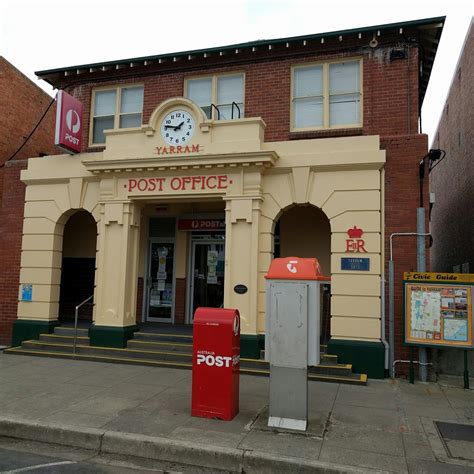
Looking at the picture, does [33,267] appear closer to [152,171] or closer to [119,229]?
[119,229]

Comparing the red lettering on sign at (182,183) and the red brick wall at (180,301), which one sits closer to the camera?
the red lettering on sign at (182,183)

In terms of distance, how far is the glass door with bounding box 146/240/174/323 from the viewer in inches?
476

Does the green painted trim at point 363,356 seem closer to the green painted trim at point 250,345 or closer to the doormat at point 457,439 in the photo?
the green painted trim at point 250,345

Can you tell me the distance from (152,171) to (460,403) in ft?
23.7

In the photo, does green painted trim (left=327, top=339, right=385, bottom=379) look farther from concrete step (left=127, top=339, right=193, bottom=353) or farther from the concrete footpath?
concrete step (left=127, top=339, right=193, bottom=353)

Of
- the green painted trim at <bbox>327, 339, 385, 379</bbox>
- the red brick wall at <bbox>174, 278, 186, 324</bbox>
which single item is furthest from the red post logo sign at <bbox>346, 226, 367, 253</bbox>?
the red brick wall at <bbox>174, 278, 186, 324</bbox>

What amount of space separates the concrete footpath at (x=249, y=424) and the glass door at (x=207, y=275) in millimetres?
3822

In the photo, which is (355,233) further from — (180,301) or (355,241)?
(180,301)

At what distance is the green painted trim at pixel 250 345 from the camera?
29.0 feet

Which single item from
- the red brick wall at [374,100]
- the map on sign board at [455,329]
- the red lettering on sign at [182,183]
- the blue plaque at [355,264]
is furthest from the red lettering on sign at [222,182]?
the map on sign board at [455,329]

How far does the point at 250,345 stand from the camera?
8859 mm

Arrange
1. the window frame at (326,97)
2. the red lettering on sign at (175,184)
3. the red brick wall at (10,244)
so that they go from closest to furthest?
the red lettering on sign at (175,184) < the window frame at (326,97) < the red brick wall at (10,244)

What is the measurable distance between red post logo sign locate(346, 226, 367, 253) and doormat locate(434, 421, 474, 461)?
11.6ft

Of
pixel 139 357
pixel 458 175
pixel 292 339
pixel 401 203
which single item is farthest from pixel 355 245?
pixel 458 175
